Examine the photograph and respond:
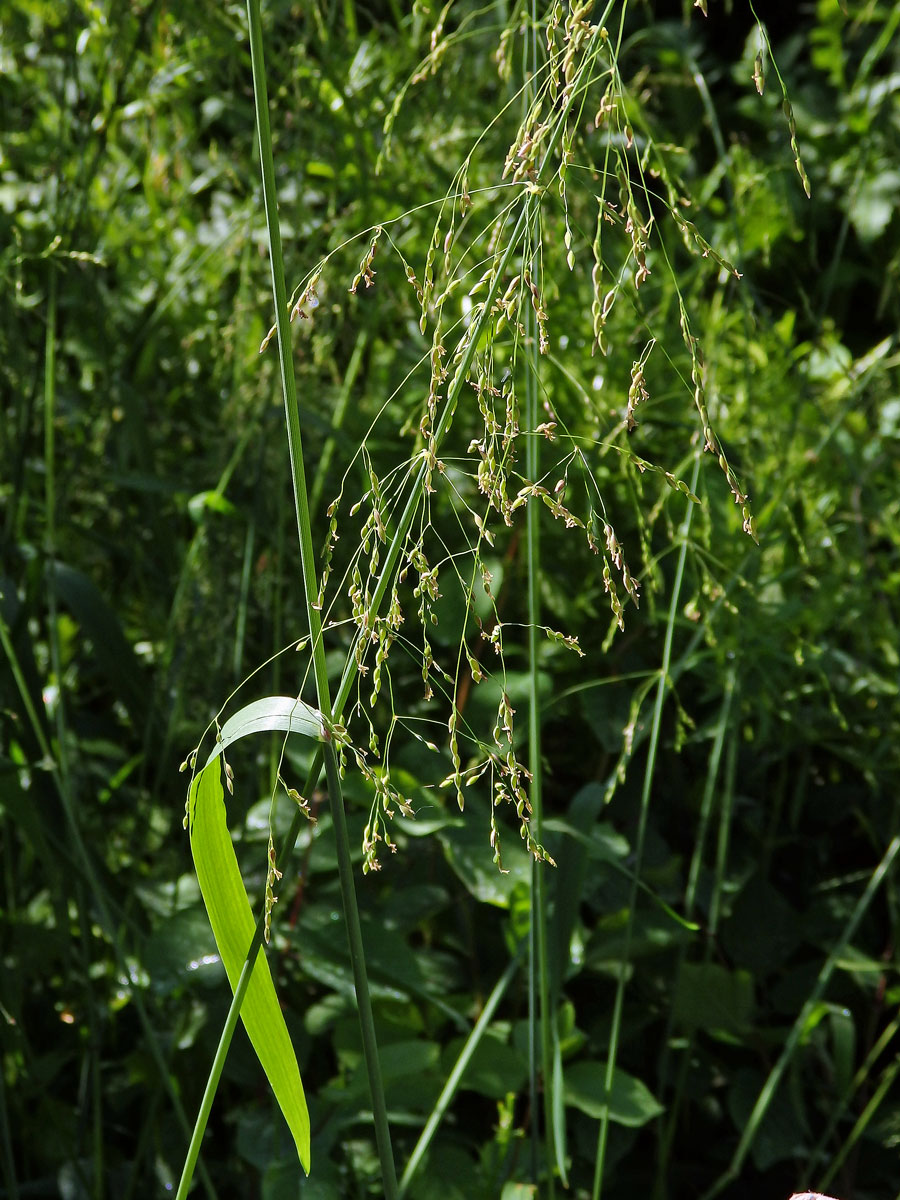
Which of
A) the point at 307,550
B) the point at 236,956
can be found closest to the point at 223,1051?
the point at 236,956

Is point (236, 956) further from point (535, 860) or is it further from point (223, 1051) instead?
point (535, 860)

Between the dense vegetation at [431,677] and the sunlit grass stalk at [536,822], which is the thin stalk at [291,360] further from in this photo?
the dense vegetation at [431,677]

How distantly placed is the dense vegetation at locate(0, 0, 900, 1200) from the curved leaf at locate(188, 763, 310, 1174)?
0.29m

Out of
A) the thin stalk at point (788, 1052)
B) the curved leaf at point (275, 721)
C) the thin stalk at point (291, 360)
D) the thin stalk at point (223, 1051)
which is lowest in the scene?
the thin stalk at point (788, 1052)

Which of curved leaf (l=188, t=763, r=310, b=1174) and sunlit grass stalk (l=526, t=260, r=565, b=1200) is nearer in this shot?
curved leaf (l=188, t=763, r=310, b=1174)

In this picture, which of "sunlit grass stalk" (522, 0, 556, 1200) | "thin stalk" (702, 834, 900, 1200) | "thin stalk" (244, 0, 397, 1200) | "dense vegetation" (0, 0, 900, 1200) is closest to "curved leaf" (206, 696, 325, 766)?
"thin stalk" (244, 0, 397, 1200)

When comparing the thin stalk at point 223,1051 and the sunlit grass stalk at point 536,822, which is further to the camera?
the sunlit grass stalk at point 536,822

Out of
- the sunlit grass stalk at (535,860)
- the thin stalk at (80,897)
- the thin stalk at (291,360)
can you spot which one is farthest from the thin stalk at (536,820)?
the thin stalk at (80,897)

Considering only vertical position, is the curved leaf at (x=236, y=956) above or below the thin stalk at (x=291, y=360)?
below

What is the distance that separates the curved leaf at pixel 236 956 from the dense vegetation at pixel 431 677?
288 mm

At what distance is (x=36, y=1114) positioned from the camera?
3.01 ft

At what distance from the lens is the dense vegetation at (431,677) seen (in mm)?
794

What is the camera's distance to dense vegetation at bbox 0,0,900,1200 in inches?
31.3

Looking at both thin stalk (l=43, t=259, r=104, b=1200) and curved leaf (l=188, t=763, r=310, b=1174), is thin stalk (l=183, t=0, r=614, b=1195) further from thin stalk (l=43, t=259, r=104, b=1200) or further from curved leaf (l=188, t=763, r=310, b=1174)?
thin stalk (l=43, t=259, r=104, b=1200)
